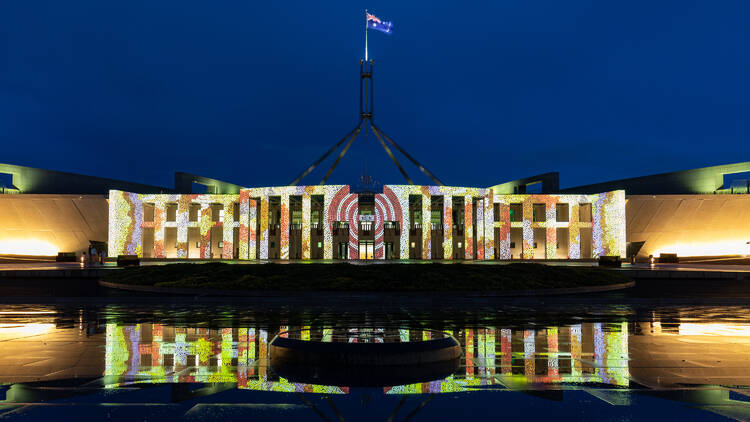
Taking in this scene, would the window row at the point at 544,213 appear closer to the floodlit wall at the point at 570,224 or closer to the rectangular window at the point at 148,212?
the floodlit wall at the point at 570,224

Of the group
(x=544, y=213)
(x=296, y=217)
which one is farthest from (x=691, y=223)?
(x=296, y=217)

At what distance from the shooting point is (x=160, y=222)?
165ft

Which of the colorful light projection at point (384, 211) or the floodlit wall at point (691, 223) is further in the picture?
the floodlit wall at point (691, 223)

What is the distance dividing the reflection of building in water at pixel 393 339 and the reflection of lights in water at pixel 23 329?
Result: 58.8 inches

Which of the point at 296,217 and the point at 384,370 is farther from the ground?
the point at 296,217

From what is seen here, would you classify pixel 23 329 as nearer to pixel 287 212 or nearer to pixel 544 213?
pixel 287 212

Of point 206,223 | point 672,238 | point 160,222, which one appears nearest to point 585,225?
point 672,238

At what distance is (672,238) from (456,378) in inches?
2138

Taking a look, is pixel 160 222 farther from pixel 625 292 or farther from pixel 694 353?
pixel 694 353

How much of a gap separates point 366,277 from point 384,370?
1351 centimetres

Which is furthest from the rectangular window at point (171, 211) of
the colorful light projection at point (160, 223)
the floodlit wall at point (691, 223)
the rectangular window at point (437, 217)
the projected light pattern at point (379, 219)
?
the floodlit wall at point (691, 223)

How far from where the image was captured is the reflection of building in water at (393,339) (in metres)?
6.45

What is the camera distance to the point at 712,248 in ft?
170

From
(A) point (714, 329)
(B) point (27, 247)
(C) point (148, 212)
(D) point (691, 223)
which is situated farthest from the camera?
(C) point (148, 212)
